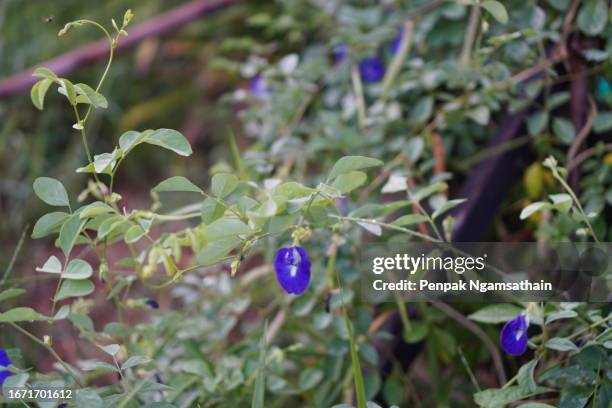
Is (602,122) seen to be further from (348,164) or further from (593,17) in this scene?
(348,164)

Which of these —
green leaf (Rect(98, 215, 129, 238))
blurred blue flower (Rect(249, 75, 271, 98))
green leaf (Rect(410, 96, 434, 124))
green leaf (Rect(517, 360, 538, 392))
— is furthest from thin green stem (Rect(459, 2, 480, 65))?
green leaf (Rect(98, 215, 129, 238))

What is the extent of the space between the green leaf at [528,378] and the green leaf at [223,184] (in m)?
0.35

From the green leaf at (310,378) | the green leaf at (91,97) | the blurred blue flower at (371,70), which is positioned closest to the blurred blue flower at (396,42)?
the blurred blue flower at (371,70)

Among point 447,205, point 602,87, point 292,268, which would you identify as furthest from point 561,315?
point 602,87

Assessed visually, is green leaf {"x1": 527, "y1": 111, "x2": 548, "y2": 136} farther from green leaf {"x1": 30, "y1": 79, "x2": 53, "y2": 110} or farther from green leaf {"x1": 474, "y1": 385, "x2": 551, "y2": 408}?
green leaf {"x1": 30, "y1": 79, "x2": 53, "y2": 110}

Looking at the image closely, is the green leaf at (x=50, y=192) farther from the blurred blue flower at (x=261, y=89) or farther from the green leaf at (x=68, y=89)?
the blurred blue flower at (x=261, y=89)

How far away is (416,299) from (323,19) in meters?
0.69

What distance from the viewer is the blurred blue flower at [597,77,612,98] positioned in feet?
3.41

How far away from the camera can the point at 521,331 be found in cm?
72

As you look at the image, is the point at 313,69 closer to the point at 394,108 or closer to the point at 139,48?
the point at 394,108

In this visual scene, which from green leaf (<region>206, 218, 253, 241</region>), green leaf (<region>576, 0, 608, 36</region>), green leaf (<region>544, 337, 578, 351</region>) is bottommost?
green leaf (<region>544, 337, 578, 351</region>)

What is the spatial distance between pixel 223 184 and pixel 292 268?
0.11 meters

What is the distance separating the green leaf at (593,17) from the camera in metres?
0.99

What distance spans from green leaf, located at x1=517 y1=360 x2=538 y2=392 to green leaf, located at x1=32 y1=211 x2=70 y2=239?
1.59 ft
